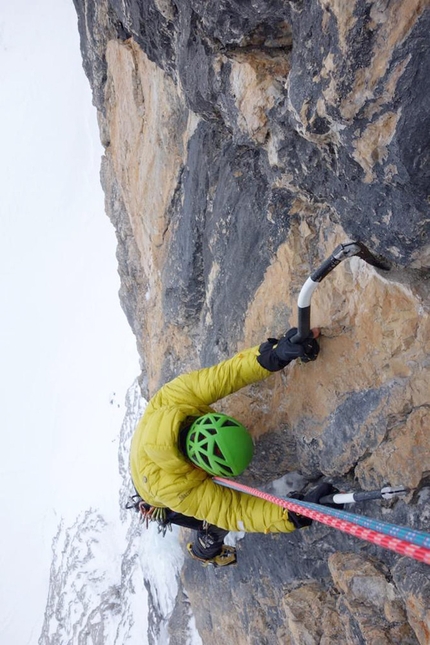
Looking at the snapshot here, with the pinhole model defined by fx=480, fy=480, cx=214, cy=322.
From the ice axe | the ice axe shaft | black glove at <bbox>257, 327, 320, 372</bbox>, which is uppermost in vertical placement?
the ice axe

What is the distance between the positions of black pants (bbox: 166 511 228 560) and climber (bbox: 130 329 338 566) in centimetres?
93

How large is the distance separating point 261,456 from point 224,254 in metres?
1.85

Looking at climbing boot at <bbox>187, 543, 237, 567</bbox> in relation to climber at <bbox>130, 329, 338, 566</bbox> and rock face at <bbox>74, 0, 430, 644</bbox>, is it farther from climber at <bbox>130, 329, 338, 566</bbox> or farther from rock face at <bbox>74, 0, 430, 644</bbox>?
climber at <bbox>130, 329, 338, 566</bbox>

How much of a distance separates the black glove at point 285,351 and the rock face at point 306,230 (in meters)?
0.10

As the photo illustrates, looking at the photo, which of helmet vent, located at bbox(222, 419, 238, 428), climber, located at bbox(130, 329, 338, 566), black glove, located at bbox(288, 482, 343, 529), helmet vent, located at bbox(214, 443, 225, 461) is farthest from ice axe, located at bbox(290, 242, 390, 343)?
black glove, located at bbox(288, 482, 343, 529)

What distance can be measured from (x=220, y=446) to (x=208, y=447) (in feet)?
0.29

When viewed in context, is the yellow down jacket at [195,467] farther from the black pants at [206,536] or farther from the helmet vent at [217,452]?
the black pants at [206,536]

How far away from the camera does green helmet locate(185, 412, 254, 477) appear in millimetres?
3471

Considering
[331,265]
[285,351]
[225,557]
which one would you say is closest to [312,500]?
[285,351]

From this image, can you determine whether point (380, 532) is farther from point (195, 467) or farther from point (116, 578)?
point (116, 578)

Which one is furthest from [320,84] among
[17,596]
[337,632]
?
[17,596]

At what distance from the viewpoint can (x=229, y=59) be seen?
3006 mm

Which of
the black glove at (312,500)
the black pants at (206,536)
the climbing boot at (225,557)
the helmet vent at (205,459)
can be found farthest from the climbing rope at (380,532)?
the climbing boot at (225,557)

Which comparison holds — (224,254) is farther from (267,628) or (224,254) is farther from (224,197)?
(267,628)
